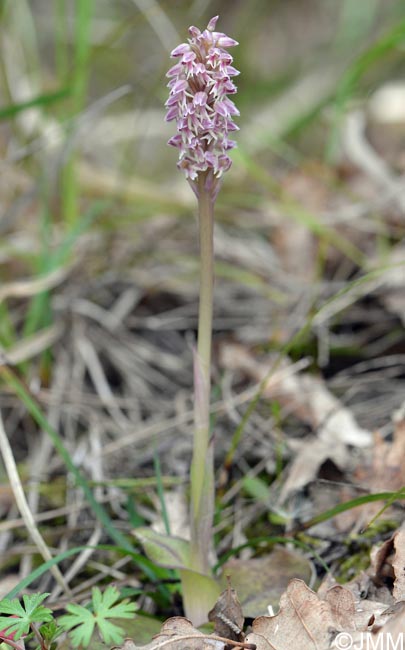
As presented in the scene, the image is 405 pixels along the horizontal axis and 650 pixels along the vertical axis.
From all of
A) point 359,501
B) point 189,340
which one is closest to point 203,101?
point 359,501

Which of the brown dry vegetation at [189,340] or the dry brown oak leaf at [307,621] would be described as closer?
the dry brown oak leaf at [307,621]

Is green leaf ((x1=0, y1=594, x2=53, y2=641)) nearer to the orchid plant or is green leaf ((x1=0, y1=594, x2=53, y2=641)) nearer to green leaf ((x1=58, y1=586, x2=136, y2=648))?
green leaf ((x1=58, y1=586, x2=136, y2=648))

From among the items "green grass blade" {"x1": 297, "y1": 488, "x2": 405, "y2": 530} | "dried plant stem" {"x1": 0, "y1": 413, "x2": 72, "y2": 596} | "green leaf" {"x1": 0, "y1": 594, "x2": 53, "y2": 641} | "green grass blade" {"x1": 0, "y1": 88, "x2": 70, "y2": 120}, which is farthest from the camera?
"green grass blade" {"x1": 0, "y1": 88, "x2": 70, "y2": 120}

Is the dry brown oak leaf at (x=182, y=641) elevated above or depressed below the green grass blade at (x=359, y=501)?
below

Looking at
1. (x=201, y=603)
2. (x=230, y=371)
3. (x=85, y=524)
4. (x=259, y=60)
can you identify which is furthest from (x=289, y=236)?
(x=259, y=60)

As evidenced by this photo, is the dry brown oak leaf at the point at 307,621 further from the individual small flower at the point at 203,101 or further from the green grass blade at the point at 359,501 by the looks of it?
the individual small flower at the point at 203,101

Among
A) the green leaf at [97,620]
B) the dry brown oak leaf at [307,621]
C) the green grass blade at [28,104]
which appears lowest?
the dry brown oak leaf at [307,621]

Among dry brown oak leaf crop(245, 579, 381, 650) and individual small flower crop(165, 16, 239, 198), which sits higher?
individual small flower crop(165, 16, 239, 198)

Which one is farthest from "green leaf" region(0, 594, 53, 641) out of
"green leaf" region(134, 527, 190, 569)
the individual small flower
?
the individual small flower

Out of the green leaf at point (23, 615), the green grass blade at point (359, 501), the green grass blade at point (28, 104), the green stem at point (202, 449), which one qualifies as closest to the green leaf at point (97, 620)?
the green leaf at point (23, 615)

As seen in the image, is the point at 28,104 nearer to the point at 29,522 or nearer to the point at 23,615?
the point at 29,522
